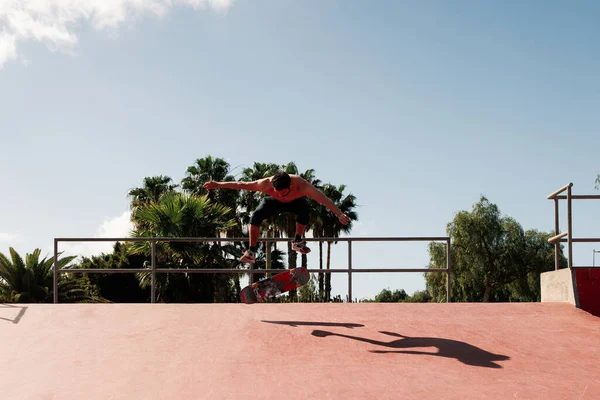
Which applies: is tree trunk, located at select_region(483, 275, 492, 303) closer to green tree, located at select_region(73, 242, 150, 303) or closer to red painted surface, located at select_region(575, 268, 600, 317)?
green tree, located at select_region(73, 242, 150, 303)

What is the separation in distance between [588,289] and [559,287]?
645 millimetres

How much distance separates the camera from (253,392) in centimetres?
550

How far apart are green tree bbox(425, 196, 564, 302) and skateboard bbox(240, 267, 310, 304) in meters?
40.1

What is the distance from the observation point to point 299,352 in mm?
6750

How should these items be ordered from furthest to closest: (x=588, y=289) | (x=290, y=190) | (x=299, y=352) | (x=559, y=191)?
(x=559, y=191) < (x=588, y=289) < (x=290, y=190) < (x=299, y=352)

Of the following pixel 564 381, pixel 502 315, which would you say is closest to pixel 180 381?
pixel 564 381

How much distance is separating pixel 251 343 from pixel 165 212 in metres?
20.0

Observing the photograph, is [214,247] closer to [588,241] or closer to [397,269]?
[397,269]

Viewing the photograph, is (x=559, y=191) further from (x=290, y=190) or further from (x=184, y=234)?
(x=184, y=234)

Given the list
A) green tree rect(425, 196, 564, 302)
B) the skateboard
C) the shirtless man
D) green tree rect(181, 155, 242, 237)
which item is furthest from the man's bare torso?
green tree rect(425, 196, 564, 302)

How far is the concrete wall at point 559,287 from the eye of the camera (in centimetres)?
953

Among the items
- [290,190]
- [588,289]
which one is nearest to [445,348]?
[290,190]

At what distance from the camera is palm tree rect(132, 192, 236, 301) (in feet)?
86.0

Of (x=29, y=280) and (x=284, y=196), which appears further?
(x=29, y=280)
